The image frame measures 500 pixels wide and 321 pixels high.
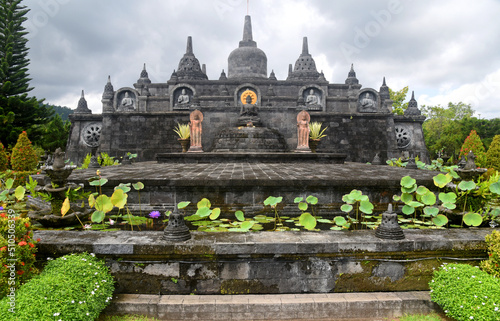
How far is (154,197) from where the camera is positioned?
237 inches

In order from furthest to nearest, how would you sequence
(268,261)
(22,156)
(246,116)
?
(246,116) < (22,156) < (268,261)

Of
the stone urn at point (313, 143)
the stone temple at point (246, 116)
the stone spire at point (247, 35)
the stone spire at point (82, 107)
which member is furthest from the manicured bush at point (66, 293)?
the stone spire at point (247, 35)

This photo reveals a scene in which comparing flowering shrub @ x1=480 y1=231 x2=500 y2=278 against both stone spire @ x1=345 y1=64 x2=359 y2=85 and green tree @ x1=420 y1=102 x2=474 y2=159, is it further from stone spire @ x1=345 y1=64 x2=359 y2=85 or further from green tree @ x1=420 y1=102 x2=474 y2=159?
green tree @ x1=420 y1=102 x2=474 y2=159

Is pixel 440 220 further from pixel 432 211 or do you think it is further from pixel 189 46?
pixel 189 46

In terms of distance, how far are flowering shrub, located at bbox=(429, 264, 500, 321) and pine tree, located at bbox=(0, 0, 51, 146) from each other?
2525 centimetres

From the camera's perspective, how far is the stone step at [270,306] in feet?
9.73

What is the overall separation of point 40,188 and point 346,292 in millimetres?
4612

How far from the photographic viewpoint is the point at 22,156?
45.4 ft

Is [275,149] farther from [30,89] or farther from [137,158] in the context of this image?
[30,89]

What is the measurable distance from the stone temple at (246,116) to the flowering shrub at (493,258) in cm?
1022

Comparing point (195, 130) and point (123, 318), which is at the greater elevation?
point (195, 130)

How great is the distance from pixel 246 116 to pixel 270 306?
12341 mm

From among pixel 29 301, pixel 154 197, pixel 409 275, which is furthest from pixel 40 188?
pixel 409 275

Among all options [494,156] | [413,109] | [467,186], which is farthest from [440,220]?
[413,109]
